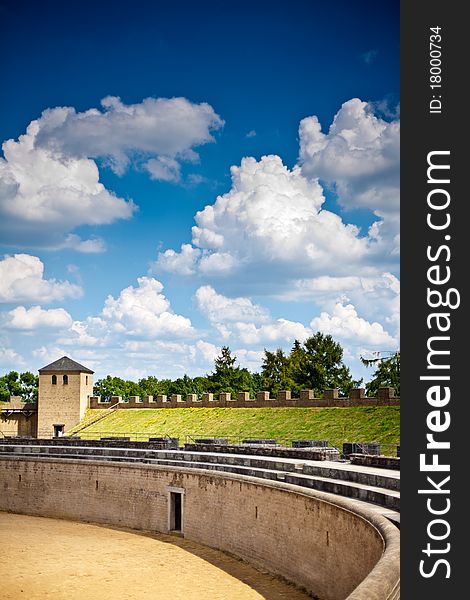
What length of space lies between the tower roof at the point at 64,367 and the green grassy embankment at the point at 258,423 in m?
3.85

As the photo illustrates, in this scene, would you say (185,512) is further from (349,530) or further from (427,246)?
(427,246)

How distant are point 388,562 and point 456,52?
654cm

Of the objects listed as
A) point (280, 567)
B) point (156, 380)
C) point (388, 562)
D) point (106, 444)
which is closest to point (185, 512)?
point (280, 567)

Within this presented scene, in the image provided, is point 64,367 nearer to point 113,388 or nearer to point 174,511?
point 174,511

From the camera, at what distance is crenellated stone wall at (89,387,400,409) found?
141ft

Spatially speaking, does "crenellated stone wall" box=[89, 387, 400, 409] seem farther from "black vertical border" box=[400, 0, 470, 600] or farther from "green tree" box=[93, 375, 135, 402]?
"green tree" box=[93, 375, 135, 402]

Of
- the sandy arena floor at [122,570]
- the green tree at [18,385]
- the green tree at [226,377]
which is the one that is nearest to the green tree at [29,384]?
the green tree at [18,385]

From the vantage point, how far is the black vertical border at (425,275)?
25.1ft

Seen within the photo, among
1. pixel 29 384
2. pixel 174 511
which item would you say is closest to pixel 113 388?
pixel 29 384

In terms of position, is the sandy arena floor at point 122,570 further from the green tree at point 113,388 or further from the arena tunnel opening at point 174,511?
the green tree at point 113,388

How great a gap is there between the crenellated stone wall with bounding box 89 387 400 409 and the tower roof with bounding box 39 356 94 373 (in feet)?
10.1

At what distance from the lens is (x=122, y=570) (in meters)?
21.5

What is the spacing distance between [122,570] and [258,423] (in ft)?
85.8

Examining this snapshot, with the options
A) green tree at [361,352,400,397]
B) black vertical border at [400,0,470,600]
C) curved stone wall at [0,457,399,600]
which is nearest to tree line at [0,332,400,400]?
green tree at [361,352,400,397]
